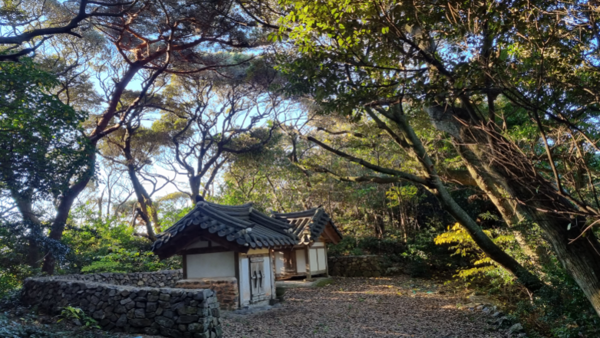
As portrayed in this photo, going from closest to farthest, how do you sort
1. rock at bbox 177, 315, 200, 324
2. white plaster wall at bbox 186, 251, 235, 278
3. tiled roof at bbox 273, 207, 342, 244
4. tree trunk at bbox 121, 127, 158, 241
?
rock at bbox 177, 315, 200, 324 → white plaster wall at bbox 186, 251, 235, 278 → tiled roof at bbox 273, 207, 342, 244 → tree trunk at bbox 121, 127, 158, 241

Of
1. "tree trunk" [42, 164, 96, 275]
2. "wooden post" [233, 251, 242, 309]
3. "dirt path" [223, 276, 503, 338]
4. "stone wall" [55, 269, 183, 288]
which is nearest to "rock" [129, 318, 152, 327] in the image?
"dirt path" [223, 276, 503, 338]

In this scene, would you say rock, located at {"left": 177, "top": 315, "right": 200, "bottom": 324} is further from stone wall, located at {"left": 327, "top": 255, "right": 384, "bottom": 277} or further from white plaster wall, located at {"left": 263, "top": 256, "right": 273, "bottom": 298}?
stone wall, located at {"left": 327, "top": 255, "right": 384, "bottom": 277}

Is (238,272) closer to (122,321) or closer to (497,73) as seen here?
(122,321)

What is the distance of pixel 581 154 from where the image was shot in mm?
3074

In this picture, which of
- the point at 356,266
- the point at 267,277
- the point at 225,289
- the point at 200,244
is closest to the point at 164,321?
the point at 225,289

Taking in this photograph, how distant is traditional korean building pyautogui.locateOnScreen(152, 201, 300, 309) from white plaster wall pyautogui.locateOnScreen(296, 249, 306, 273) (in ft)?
14.4

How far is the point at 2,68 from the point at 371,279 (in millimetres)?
12984

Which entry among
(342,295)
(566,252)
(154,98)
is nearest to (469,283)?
(342,295)

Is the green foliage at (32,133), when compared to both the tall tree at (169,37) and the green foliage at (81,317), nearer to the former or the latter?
the tall tree at (169,37)

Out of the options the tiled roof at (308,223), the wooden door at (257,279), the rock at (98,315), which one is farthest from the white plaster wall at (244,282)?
the tiled roof at (308,223)

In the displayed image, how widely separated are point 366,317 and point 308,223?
627 cm

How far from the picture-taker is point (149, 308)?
6164 millimetres

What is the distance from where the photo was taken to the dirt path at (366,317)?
6699 mm

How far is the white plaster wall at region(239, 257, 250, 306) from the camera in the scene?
876 centimetres
